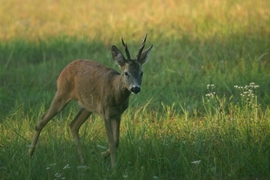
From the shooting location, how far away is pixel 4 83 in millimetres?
10195

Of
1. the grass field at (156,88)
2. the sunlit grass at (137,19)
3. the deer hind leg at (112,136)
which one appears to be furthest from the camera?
the sunlit grass at (137,19)

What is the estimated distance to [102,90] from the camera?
7496mm

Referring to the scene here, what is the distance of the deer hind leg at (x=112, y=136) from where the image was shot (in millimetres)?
6953

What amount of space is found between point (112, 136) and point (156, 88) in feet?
9.25

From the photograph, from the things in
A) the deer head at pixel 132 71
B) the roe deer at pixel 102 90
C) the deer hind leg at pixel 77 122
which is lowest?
the deer hind leg at pixel 77 122

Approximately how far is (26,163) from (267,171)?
2.31 m

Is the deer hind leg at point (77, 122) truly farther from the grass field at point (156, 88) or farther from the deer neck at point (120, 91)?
the deer neck at point (120, 91)

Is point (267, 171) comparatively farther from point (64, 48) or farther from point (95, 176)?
point (64, 48)

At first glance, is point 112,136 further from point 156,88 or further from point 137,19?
point 137,19

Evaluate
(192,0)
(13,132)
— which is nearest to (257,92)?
(13,132)

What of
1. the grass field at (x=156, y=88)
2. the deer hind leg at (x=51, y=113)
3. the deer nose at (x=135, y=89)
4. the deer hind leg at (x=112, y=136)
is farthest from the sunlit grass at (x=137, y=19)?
the deer nose at (x=135, y=89)

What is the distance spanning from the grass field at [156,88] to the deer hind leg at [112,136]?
0.26 feet

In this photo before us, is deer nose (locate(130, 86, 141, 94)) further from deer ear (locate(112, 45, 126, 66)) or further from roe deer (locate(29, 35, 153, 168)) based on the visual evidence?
deer ear (locate(112, 45, 126, 66))

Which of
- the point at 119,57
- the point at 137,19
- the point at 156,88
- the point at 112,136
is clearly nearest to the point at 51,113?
the point at 112,136
